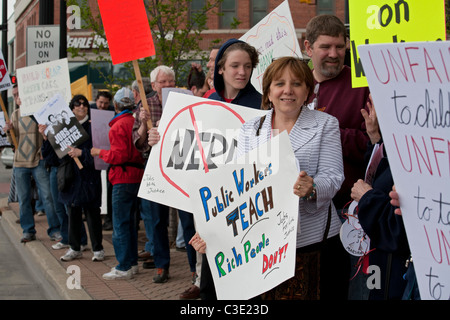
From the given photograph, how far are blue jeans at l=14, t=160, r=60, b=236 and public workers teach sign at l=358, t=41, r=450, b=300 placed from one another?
7.60 metres

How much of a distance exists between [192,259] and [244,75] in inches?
91.4

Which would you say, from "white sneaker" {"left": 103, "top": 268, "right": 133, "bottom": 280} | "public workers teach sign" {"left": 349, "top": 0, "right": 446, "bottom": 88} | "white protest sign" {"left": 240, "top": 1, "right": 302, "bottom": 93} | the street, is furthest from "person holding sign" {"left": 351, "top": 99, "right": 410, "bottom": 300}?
the street

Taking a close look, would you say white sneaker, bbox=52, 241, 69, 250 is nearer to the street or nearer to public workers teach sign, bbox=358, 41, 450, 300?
the street

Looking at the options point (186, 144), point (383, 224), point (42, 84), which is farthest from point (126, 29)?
point (42, 84)

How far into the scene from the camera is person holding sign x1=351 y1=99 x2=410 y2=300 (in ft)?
9.89

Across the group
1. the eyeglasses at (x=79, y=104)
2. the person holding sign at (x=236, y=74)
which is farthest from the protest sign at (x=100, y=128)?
the person holding sign at (x=236, y=74)

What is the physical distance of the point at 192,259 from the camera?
244 inches

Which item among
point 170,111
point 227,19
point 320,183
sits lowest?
point 320,183

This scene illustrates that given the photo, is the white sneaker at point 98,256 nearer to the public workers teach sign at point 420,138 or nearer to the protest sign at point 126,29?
the protest sign at point 126,29

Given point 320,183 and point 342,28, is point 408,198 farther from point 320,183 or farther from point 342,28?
point 342,28

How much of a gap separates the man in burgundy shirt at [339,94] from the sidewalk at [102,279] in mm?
2599

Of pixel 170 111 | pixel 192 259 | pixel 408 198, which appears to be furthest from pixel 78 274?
pixel 408 198

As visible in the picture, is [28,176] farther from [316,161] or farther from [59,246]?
[316,161]

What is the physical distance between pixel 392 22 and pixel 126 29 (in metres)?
2.49
